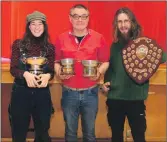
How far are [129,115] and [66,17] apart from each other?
143cm

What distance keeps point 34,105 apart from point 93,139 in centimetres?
52

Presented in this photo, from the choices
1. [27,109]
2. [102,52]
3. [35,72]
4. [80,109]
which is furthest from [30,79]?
[102,52]

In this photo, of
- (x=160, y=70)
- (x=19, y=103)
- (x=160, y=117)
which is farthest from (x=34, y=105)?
(x=160, y=117)

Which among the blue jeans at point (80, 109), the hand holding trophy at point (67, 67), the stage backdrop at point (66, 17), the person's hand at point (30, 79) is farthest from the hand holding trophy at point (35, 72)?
the stage backdrop at point (66, 17)

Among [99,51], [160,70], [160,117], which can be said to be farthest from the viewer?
[160,117]

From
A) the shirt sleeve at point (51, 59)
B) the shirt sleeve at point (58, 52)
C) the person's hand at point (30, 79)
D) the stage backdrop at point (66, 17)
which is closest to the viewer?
the person's hand at point (30, 79)

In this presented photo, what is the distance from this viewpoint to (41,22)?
220 centimetres

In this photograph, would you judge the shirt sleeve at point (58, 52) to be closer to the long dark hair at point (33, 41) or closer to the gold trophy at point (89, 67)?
the long dark hair at point (33, 41)

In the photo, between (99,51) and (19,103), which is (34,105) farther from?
(99,51)

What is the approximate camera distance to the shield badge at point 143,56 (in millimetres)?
2206

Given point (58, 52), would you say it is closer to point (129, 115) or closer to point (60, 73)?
point (60, 73)

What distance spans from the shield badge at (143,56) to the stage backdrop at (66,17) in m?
0.99

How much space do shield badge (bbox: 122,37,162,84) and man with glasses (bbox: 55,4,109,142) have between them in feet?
0.60

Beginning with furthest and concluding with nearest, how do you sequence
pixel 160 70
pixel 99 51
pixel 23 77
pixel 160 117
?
pixel 160 117, pixel 160 70, pixel 99 51, pixel 23 77
